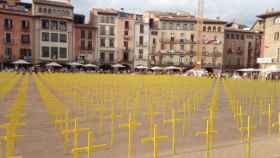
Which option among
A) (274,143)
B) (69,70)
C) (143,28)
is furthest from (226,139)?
(143,28)

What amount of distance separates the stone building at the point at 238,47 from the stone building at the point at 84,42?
1377 inches

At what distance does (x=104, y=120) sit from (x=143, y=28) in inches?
2682

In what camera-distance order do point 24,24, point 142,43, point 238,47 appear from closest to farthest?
point 24,24 < point 142,43 < point 238,47

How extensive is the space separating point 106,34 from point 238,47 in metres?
35.8

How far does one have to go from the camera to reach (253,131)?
1176 centimetres

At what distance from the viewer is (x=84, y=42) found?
7281 cm

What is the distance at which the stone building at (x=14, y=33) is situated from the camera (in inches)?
2491

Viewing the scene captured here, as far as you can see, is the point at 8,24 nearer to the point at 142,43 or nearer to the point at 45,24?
the point at 45,24

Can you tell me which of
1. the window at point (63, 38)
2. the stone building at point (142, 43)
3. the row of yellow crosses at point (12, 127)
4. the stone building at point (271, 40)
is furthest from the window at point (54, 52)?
the row of yellow crosses at point (12, 127)

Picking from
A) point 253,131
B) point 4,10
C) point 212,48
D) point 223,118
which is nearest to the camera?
point 253,131

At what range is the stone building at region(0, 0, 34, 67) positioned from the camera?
208 feet

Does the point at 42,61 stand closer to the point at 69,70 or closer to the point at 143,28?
the point at 69,70

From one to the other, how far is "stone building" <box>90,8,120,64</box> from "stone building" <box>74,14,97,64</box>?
4.58 ft

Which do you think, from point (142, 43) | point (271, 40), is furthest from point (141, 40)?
point (271, 40)
